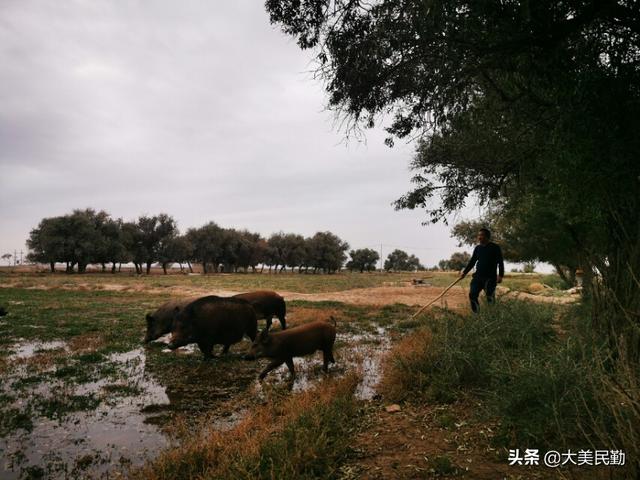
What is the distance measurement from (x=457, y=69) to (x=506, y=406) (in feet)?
15.3

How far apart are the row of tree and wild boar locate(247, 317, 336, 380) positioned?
62954mm

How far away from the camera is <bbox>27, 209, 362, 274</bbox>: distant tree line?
2366 inches

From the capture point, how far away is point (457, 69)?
568 centimetres

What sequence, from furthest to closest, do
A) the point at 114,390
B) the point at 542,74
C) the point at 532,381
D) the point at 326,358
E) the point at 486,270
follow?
the point at 486,270 < the point at 326,358 < the point at 114,390 < the point at 542,74 < the point at 532,381

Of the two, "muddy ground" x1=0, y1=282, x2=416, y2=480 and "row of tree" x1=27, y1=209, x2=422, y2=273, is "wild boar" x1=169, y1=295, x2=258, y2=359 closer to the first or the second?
"muddy ground" x1=0, y1=282, x2=416, y2=480

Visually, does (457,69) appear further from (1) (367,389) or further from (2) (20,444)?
(2) (20,444)

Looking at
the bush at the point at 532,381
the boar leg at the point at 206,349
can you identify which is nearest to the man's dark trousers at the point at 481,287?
the bush at the point at 532,381

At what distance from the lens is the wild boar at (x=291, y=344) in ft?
24.1

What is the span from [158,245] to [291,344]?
7296 cm

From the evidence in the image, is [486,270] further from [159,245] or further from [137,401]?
[159,245]

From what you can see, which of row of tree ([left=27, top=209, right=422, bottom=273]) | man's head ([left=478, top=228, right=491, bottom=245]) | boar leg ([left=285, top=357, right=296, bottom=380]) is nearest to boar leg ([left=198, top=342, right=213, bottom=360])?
boar leg ([left=285, top=357, right=296, bottom=380])

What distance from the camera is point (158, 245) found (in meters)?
73.6

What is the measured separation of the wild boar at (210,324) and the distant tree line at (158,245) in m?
60.4

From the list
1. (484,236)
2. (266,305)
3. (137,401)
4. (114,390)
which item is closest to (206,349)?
(114,390)
